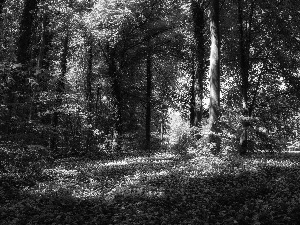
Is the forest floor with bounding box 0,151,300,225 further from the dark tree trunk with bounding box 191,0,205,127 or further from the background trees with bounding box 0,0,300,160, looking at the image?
the dark tree trunk with bounding box 191,0,205,127

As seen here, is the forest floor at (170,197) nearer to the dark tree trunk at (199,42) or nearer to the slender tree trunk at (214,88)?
the slender tree trunk at (214,88)

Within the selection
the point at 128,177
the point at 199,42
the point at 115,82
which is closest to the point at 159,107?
the point at 115,82

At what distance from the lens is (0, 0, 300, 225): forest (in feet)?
31.5

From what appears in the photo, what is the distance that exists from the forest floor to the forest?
0.05 metres

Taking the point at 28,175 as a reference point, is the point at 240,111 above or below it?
above

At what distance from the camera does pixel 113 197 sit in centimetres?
1055

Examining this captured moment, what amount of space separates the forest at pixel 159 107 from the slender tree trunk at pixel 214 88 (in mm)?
60

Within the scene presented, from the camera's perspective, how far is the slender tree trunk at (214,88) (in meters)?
16.6

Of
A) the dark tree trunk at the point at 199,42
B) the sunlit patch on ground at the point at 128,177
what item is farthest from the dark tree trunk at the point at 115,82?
the sunlit patch on ground at the point at 128,177

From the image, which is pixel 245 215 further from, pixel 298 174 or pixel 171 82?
pixel 171 82

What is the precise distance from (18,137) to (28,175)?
7.39 ft

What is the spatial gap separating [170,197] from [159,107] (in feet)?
85.2

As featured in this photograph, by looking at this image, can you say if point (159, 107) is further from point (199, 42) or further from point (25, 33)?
point (25, 33)

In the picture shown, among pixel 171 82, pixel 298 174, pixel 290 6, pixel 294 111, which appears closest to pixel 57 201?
pixel 298 174
